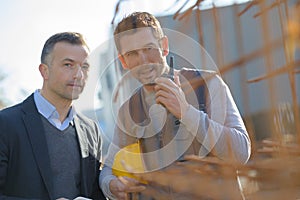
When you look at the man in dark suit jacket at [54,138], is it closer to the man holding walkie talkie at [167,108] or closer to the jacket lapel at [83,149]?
the jacket lapel at [83,149]

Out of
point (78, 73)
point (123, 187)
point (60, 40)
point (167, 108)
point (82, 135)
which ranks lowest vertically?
point (123, 187)

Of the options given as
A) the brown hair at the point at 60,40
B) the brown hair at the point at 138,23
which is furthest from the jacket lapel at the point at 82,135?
the brown hair at the point at 138,23

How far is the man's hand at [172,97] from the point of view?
100 cm

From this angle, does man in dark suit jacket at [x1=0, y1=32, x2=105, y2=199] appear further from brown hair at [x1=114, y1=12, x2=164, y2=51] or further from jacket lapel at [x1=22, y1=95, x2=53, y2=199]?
brown hair at [x1=114, y1=12, x2=164, y2=51]

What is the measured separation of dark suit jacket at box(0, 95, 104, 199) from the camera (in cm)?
154

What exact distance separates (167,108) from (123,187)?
31 cm

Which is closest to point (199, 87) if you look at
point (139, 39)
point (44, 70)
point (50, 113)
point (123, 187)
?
point (139, 39)

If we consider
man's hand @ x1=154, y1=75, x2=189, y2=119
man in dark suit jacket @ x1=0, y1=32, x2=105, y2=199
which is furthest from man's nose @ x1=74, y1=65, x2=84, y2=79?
man's hand @ x1=154, y1=75, x2=189, y2=119

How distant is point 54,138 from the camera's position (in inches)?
64.8

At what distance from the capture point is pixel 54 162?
5.21 ft

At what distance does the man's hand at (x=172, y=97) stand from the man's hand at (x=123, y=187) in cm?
25

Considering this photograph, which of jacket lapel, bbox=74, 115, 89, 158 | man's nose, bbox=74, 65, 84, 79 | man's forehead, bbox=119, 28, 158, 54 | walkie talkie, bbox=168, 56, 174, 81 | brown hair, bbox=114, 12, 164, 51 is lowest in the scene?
jacket lapel, bbox=74, 115, 89, 158

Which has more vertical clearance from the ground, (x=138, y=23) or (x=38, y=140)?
(x=138, y=23)

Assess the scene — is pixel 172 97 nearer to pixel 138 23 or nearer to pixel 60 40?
pixel 138 23
